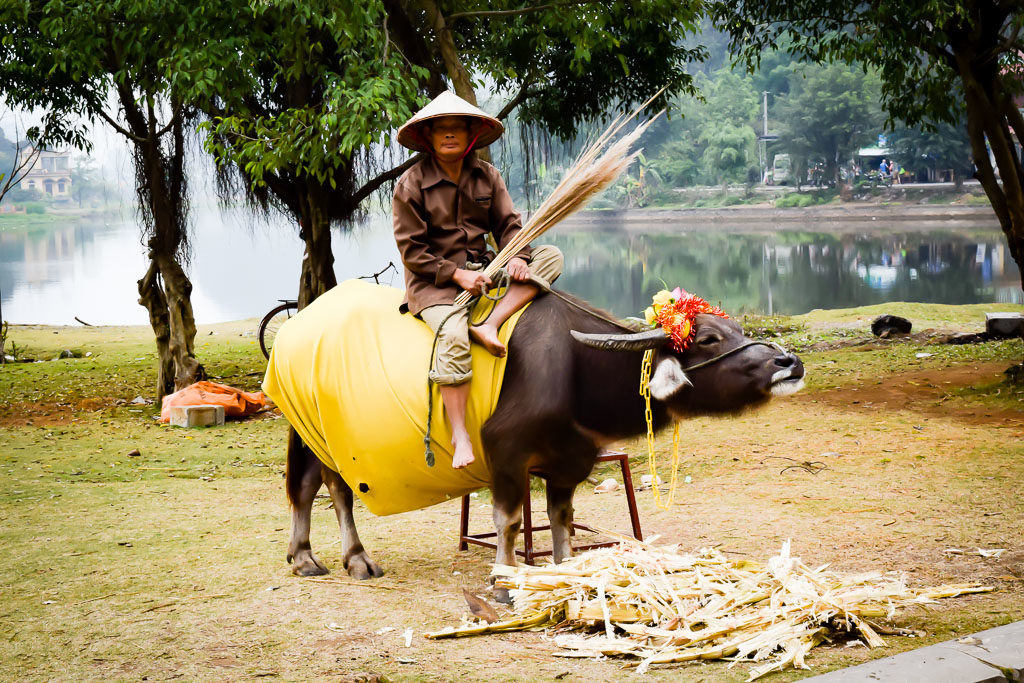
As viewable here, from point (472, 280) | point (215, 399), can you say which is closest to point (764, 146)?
point (215, 399)

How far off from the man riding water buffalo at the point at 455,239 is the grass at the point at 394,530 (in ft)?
2.99

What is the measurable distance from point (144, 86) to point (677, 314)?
26.7ft

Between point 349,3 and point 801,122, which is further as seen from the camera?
point 801,122

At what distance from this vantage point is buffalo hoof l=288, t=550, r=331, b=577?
15.8 feet

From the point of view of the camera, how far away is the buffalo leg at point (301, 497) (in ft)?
15.8

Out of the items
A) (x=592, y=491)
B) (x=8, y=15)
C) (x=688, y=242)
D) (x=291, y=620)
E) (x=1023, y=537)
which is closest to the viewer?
(x=291, y=620)

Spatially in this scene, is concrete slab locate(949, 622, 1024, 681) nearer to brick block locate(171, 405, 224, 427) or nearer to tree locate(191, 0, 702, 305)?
tree locate(191, 0, 702, 305)

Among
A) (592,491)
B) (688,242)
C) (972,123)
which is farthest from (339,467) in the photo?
(688,242)

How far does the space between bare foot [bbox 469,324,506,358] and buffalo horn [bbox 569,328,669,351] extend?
0.32 metres

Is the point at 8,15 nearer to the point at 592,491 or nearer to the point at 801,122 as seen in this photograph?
the point at 592,491

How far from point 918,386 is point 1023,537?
4.78m

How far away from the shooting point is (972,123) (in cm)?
972

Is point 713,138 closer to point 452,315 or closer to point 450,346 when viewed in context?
point 452,315

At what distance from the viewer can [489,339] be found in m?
4.17
